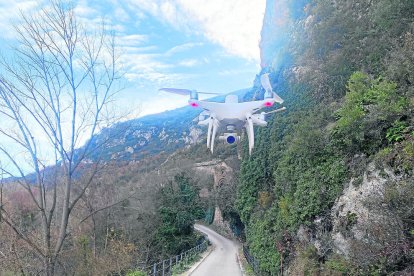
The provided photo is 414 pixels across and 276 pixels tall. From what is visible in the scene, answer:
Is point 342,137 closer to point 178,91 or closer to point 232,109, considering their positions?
point 232,109

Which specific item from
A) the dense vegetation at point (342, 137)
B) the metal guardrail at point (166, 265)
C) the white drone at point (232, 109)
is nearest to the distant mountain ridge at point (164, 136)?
the metal guardrail at point (166, 265)

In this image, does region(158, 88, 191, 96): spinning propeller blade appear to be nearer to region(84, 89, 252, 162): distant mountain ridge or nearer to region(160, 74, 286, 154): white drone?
region(160, 74, 286, 154): white drone

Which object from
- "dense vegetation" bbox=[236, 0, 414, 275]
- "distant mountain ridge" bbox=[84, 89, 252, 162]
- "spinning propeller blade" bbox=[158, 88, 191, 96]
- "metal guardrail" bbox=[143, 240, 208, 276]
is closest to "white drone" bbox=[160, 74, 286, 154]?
"spinning propeller blade" bbox=[158, 88, 191, 96]

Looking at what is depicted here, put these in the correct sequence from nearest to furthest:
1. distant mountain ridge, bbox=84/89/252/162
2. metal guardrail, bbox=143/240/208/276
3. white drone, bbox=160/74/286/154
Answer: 1. white drone, bbox=160/74/286/154
2. metal guardrail, bbox=143/240/208/276
3. distant mountain ridge, bbox=84/89/252/162

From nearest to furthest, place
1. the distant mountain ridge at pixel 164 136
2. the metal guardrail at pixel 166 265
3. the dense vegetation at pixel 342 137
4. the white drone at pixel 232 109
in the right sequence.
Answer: the dense vegetation at pixel 342 137, the white drone at pixel 232 109, the metal guardrail at pixel 166 265, the distant mountain ridge at pixel 164 136

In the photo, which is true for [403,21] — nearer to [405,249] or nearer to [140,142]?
[405,249]

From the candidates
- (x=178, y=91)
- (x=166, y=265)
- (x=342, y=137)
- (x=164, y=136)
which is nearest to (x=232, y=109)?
(x=178, y=91)

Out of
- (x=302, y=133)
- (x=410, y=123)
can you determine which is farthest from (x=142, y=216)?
(x=410, y=123)

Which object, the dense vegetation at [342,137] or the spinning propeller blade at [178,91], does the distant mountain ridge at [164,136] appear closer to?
the dense vegetation at [342,137]
